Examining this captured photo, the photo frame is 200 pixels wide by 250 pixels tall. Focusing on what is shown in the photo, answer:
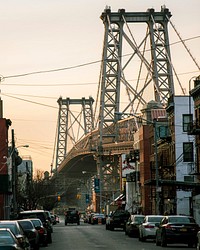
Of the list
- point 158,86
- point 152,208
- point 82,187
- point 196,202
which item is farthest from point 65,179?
point 196,202

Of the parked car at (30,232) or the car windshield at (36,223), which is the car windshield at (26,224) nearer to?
the parked car at (30,232)

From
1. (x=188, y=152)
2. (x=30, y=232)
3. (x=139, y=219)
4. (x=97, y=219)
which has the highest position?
(x=188, y=152)

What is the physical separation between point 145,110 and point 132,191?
16.2 metres

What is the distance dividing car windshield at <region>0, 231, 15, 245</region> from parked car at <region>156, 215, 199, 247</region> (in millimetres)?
18716

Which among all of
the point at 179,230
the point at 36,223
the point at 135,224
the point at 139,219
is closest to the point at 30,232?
the point at 36,223

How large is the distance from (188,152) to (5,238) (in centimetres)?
6369

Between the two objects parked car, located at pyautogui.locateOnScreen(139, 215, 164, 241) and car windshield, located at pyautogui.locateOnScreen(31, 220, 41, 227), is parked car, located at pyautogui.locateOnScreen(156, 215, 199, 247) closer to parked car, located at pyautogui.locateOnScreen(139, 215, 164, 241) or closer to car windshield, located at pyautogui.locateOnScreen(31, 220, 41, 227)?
car windshield, located at pyautogui.locateOnScreen(31, 220, 41, 227)

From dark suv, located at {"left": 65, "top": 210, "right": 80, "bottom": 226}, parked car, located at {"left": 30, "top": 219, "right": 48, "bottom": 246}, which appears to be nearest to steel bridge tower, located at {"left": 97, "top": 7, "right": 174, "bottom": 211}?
dark suv, located at {"left": 65, "top": 210, "right": 80, "bottom": 226}

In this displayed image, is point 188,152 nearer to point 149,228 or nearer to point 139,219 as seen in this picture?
point 139,219

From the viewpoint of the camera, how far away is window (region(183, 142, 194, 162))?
281 ft

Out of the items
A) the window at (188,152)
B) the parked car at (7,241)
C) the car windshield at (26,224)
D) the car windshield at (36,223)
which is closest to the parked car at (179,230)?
the car windshield at (36,223)

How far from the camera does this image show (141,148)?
371ft

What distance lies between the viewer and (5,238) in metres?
23.5

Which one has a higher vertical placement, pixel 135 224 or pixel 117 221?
pixel 117 221
